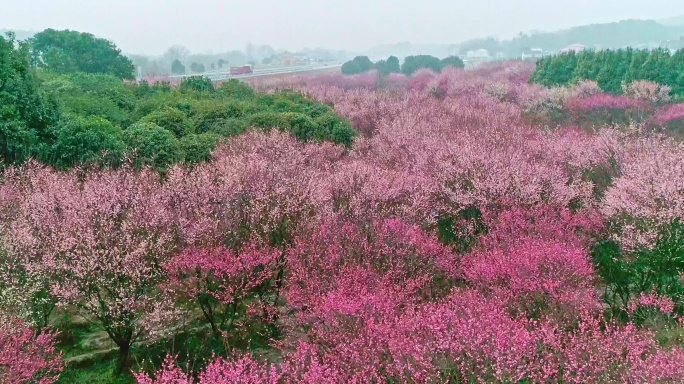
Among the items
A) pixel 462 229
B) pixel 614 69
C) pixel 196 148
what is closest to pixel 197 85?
pixel 196 148

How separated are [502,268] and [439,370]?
5118 mm

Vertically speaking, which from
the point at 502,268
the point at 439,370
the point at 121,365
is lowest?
the point at 121,365

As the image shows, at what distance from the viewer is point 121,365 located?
1670cm

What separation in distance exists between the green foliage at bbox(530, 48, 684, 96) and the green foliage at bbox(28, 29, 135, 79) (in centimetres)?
5202

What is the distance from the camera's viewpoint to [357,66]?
10856 cm

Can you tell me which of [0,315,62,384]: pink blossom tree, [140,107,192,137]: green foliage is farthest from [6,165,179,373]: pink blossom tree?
[140,107,192,137]: green foliage

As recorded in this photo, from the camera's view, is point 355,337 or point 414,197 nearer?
point 355,337

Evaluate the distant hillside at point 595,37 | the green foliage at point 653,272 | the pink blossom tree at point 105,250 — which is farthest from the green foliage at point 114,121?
the distant hillside at point 595,37

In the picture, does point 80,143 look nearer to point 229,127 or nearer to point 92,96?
point 229,127

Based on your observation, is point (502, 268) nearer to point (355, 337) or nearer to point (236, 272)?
point (355, 337)

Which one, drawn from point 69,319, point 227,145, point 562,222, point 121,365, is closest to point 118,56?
point 227,145

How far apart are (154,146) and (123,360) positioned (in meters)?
13.8

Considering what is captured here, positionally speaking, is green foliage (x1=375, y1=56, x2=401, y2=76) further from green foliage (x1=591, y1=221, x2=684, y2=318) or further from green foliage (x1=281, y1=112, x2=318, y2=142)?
green foliage (x1=591, y1=221, x2=684, y2=318)

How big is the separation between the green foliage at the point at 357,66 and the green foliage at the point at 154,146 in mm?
80772
